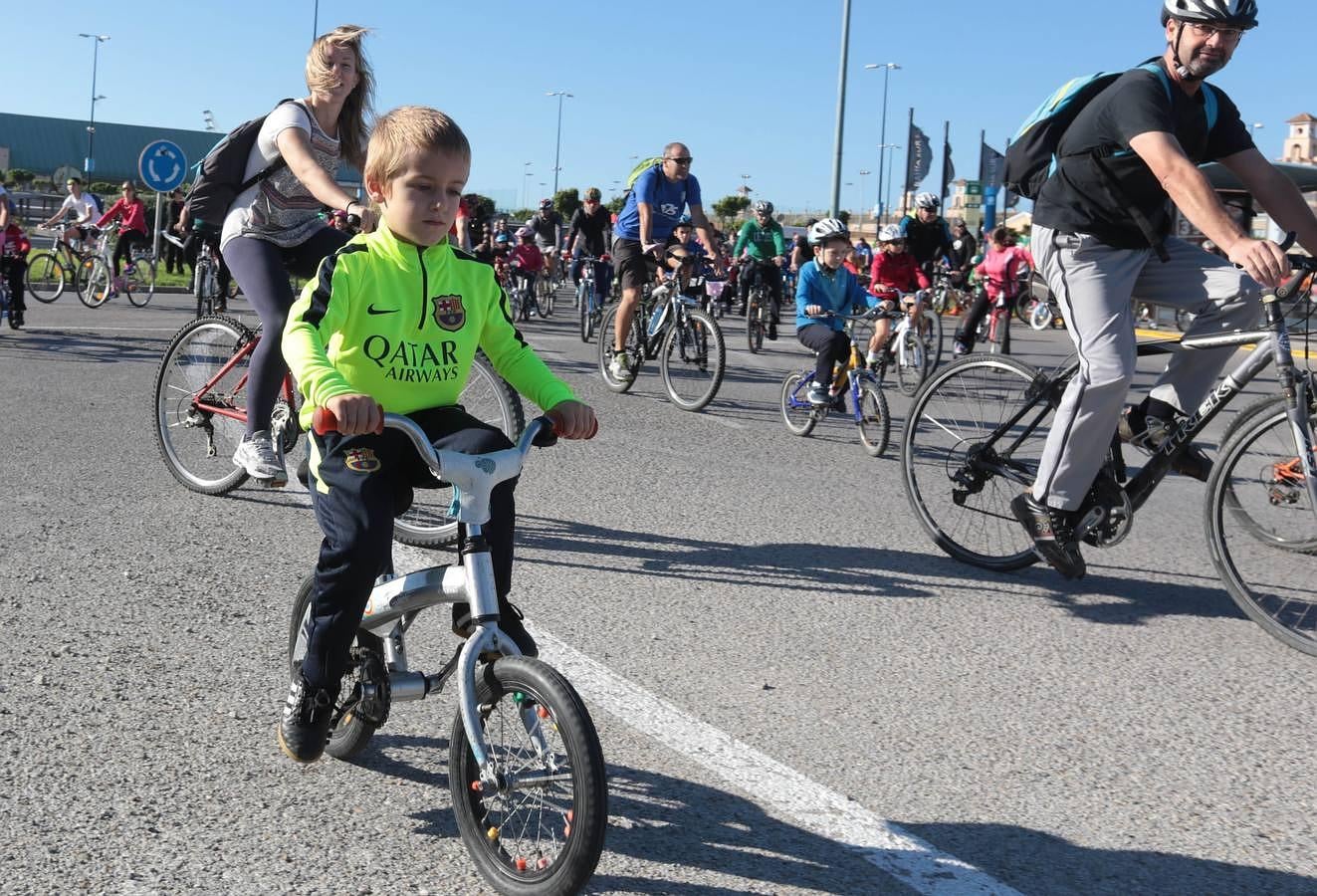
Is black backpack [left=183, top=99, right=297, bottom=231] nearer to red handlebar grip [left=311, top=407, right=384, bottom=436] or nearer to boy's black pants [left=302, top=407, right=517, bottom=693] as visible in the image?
boy's black pants [left=302, top=407, right=517, bottom=693]

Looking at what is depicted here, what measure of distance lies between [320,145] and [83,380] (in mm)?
5413

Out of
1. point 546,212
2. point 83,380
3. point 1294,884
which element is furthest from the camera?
point 546,212

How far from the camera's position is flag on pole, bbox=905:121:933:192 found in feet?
127

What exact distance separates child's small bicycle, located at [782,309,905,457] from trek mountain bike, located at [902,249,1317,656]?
2801 millimetres

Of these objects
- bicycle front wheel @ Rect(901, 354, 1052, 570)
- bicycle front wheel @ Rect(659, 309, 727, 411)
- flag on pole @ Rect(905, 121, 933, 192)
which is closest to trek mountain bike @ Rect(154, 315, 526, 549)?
bicycle front wheel @ Rect(901, 354, 1052, 570)

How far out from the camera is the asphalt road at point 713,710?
281 cm

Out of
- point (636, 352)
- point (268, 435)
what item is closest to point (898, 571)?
point (268, 435)

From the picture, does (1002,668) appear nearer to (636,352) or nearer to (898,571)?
(898,571)

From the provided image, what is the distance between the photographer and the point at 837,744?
3.47 meters

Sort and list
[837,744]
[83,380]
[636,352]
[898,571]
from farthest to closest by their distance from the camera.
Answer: [636,352], [83,380], [898,571], [837,744]

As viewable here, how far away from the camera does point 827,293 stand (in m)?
9.54

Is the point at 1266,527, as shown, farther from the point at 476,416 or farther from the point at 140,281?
the point at 140,281

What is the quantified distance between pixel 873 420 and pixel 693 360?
200 cm

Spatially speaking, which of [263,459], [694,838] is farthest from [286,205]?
[694,838]
